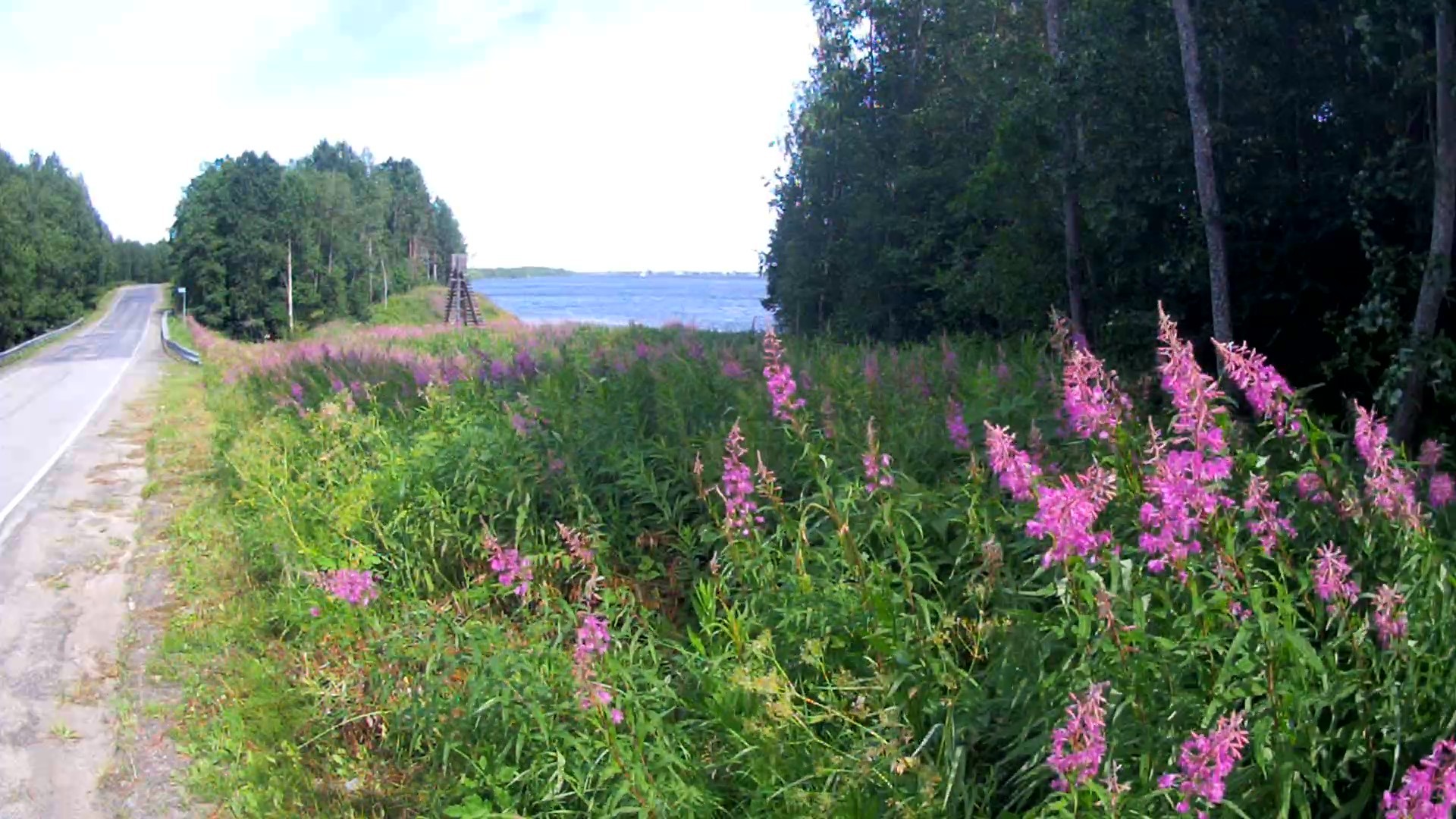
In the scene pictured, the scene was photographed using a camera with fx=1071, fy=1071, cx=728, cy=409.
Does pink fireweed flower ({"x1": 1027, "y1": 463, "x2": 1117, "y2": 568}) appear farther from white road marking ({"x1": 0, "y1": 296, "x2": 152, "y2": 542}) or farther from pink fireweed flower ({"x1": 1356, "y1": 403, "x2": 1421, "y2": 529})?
white road marking ({"x1": 0, "y1": 296, "x2": 152, "y2": 542})

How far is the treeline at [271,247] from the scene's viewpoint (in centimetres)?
7831

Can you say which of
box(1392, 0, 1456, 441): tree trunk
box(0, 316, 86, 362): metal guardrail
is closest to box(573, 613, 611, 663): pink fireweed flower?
box(1392, 0, 1456, 441): tree trunk

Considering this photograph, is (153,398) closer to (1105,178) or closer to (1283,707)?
(1105,178)

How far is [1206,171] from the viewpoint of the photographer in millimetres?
9734

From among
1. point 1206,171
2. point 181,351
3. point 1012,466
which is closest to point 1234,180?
point 1206,171

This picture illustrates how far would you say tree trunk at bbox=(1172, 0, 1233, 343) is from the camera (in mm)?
9547

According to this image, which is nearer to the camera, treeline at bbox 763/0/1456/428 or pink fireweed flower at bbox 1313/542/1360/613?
pink fireweed flower at bbox 1313/542/1360/613

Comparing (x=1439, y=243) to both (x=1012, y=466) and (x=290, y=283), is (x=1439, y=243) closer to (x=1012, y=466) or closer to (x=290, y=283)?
(x=1012, y=466)

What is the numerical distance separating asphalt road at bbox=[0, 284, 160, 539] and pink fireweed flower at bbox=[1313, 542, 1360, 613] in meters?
11.0

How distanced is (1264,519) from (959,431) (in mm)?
1831

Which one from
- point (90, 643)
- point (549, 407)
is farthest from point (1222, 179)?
point (90, 643)

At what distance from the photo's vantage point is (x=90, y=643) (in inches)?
267

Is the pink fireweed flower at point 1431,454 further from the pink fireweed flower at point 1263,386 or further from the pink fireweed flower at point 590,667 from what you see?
the pink fireweed flower at point 590,667

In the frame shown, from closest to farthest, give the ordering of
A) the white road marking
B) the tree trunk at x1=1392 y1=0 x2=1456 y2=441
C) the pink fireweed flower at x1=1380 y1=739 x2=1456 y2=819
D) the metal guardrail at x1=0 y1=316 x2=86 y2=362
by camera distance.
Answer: the pink fireweed flower at x1=1380 y1=739 x2=1456 y2=819 < the tree trunk at x1=1392 y1=0 x2=1456 y2=441 < the white road marking < the metal guardrail at x1=0 y1=316 x2=86 y2=362
